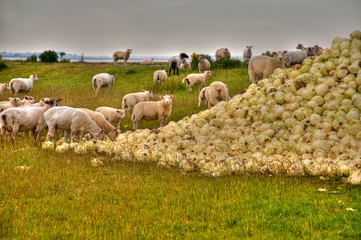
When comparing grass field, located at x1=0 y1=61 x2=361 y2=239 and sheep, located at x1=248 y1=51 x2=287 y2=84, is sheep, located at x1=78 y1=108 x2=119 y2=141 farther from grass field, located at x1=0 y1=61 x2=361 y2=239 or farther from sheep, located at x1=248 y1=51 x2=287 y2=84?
sheep, located at x1=248 y1=51 x2=287 y2=84

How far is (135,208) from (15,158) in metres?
5.13

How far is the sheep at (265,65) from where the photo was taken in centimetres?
1956

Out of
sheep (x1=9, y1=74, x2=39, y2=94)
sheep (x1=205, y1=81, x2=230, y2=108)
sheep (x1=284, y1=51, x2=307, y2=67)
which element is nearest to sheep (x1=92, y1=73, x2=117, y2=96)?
sheep (x1=9, y1=74, x2=39, y2=94)

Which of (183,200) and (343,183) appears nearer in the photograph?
(183,200)

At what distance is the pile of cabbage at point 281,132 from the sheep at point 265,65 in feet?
17.4

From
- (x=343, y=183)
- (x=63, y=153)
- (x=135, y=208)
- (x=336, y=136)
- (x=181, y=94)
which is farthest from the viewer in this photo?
(x=181, y=94)

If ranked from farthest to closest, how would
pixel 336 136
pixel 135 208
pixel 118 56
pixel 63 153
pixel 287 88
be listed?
pixel 118 56 < pixel 287 88 < pixel 63 153 < pixel 336 136 < pixel 135 208

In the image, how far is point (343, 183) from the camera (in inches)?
352

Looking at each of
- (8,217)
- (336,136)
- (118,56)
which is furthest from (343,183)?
(118,56)

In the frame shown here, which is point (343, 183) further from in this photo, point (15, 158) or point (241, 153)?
point (15, 158)

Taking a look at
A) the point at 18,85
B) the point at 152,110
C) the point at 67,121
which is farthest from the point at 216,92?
the point at 18,85

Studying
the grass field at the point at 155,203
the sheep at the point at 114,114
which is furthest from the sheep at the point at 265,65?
the grass field at the point at 155,203

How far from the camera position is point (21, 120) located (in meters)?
12.6

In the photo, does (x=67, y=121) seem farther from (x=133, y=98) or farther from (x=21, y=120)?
(x=133, y=98)
